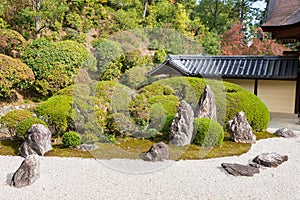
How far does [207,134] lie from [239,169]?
61.1 inches

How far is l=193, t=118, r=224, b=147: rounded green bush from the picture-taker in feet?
19.5

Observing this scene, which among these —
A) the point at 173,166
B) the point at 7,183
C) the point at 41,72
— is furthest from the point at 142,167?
the point at 41,72

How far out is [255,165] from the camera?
4.75 meters

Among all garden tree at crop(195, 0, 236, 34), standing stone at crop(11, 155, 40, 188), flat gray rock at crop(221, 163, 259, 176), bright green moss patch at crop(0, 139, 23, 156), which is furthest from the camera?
garden tree at crop(195, 0, 236, 34)

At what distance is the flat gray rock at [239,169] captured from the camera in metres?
4.36

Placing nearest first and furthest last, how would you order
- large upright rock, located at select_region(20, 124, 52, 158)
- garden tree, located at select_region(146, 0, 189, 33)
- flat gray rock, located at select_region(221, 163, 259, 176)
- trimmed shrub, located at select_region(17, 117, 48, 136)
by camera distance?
flat gray rock, located at select_region(221, 163, 259, 176) < large upright rock, located at select_region(20, 124, 52, 158) < trimmed shrub, located at select_region(17, 117, 48, 136) < garden tree, located at select_region(146, 0, 189, 33)

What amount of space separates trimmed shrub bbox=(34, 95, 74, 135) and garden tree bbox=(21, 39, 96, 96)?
313 cm

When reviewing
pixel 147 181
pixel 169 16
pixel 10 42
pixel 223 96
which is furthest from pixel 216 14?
pixel 147 181

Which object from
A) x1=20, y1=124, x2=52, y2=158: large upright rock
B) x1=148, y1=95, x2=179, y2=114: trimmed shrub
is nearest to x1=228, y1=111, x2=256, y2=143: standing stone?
x1=148, y1=95, x2=179, y2=114: trimmed shrub

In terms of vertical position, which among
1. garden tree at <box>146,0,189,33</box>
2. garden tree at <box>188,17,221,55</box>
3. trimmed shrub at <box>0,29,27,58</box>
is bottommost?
trimmed shrub at <box>0,29,27,58</box>

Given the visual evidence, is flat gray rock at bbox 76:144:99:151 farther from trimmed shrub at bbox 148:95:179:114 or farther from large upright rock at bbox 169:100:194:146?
trimmed shrub at bbox 148:95:179:114

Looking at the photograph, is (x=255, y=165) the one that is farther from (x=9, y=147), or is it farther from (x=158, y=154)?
(x=9, y=147)

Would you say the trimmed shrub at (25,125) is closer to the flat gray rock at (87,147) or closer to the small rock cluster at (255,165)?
the flat gray rock at (87,147)

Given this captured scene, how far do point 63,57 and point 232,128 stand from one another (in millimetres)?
→ 5866
